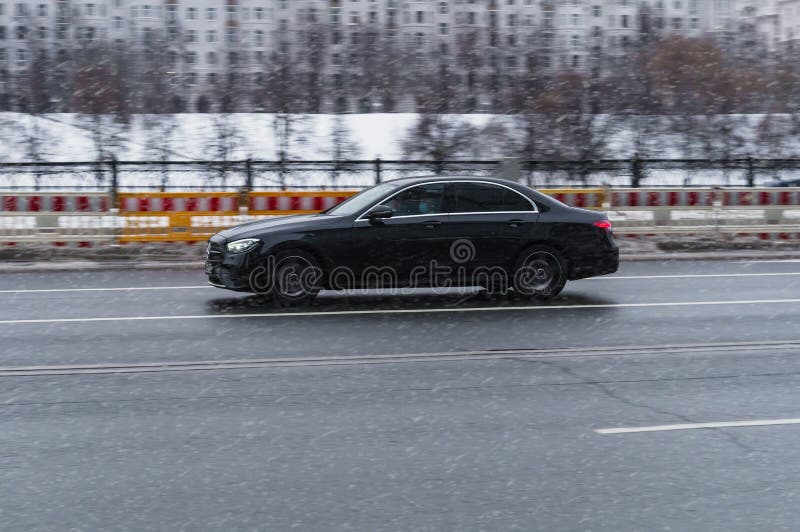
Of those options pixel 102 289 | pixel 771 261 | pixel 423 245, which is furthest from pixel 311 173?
pixel 423 245

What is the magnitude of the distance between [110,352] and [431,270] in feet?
14.2

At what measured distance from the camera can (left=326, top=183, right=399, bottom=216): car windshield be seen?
1247cm

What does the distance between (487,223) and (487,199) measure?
34 cm

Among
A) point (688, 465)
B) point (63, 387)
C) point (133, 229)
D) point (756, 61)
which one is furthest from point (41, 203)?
point (756, 61)

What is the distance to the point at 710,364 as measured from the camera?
8.88 meters

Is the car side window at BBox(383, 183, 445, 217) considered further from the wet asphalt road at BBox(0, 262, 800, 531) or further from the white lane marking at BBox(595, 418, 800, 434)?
the white lane marking at BBox(595, 418, 800, 434)

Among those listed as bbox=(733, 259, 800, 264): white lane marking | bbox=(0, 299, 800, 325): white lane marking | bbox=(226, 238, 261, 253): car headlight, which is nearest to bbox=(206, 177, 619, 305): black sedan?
bbox=(226, 238, 261, 253): car headlight

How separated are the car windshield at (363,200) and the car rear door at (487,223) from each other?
86 cm

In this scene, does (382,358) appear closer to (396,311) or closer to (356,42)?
(396,311)

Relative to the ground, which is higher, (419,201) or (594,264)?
(419,201)

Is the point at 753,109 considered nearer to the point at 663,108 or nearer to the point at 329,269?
the point at 663,108

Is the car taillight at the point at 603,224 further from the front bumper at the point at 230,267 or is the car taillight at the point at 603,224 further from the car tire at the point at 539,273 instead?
the front bumper at the point at 230,267

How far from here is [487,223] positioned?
497 inches

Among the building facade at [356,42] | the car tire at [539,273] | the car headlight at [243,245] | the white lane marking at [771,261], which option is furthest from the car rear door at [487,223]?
the building facade at [356,42]
